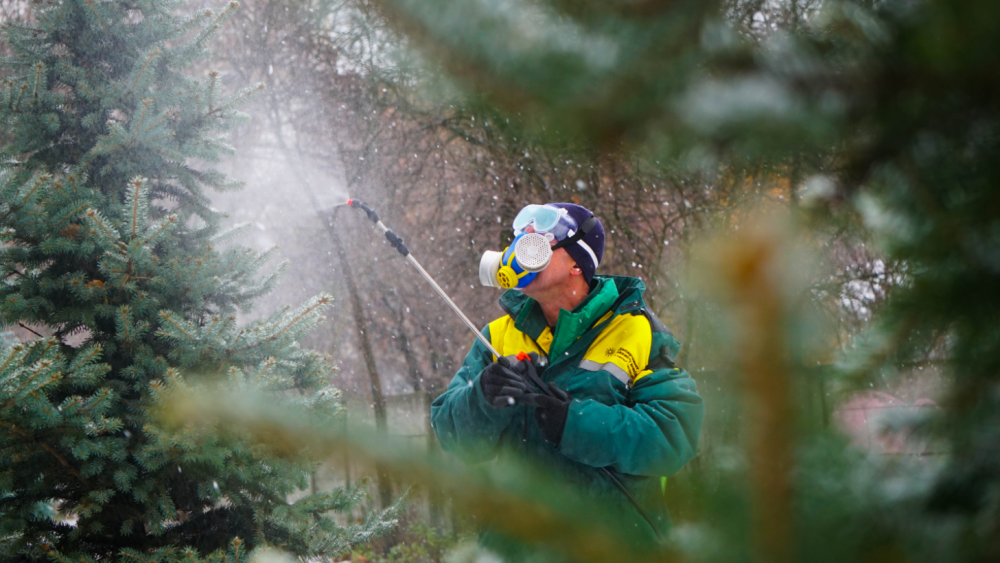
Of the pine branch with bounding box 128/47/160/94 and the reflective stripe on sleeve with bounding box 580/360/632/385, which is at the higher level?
the pine branch with bounding box 128/47/160/94

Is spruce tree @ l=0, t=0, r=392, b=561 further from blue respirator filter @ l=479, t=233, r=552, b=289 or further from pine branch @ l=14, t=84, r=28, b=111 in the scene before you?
blue respirator filter @ l=479, t=233, r=552, b=289

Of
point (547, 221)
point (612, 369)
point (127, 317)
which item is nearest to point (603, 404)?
point (612, 369)

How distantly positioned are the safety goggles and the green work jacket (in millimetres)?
186

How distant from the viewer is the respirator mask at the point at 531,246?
1.83m

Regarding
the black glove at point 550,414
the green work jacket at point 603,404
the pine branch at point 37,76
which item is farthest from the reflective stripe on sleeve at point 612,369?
the pine branch at point 37,76

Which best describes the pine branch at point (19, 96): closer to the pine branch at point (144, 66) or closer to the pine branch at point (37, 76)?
the pine branch at point (37, 76)

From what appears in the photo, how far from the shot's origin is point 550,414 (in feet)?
5.41

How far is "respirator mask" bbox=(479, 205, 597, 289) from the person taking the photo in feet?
6.01

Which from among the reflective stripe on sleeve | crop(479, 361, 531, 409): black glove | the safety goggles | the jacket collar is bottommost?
crop(479, 361, 531, 409): black glove

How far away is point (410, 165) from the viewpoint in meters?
5.23

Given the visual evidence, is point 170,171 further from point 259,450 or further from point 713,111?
point 713,111

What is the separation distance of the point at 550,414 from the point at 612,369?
238mm

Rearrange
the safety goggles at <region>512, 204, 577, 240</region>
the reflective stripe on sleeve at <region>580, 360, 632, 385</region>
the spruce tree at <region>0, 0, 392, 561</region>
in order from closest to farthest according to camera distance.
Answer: the reflective stripe on sleeve at <region>580, 360, 632, 385</region>
the safety goggles at <region>512, 204, 577, 240</region>
the spruce tree at <region>0, 0, 392, 561</region>

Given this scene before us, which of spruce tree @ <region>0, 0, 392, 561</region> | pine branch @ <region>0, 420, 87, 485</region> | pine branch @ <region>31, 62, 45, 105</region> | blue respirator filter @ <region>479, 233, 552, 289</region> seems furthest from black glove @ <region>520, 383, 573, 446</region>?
pine branch @ <region>31, 62, 45, 105</region>
